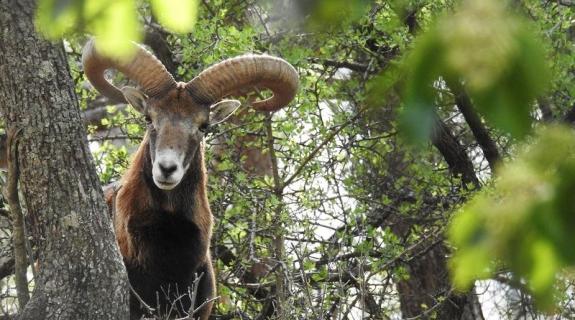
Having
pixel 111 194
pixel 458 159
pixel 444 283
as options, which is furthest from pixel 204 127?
pixel 444 283

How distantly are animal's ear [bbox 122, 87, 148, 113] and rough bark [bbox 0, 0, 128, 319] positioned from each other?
3211 millimetres

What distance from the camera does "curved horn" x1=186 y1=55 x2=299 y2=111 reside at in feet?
29.6

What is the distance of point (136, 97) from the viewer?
9008 mm

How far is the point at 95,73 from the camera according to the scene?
9.17m

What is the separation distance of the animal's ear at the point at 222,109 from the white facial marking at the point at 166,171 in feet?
4.26

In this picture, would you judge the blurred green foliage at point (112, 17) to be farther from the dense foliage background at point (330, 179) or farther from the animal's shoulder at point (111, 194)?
the animal's shoulder at point (111, 194)

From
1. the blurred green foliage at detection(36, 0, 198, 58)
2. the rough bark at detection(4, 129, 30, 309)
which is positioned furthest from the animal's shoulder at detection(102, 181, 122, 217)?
the blurred green foliage at detection(36, 0, 198, 58)

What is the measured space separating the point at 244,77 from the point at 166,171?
5.25ft

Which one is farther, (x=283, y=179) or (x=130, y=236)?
(x=283, y=179)

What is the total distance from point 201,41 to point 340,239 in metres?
2.30

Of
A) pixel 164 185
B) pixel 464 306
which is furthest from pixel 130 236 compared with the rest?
pixel 464 306

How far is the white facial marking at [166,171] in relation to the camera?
791 cm

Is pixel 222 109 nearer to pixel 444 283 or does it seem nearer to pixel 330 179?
pixel 330 179

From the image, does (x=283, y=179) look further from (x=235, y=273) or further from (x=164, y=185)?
(x=164, y=185)
